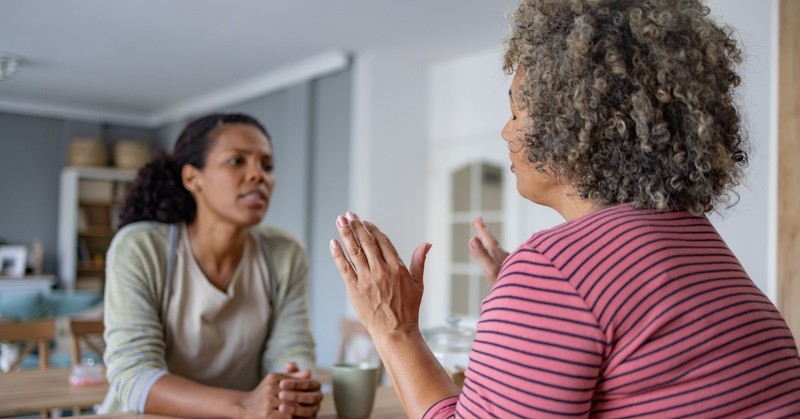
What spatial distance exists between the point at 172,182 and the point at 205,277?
0.30m

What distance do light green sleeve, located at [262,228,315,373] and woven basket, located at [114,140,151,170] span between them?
6.17 metres

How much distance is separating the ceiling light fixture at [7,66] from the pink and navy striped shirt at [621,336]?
18.6 feet

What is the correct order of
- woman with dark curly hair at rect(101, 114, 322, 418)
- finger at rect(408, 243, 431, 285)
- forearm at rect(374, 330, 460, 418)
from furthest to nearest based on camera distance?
1. woman with dark curly hair at rect(101, 114, 322, 418)
2. finger at rect(408, 243, 431, 285)
3. forearm at rect(374, 330, 460, 418)

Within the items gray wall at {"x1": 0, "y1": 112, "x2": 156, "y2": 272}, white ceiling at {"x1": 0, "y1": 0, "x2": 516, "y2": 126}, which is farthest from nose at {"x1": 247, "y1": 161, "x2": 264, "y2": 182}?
gray wall at {"x1": 0, "y1": 112, "x2": 156, "y2": 272}

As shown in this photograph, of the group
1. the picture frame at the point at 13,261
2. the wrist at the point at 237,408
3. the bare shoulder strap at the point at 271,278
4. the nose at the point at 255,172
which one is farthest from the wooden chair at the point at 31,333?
the picture frame at the point at 13,261

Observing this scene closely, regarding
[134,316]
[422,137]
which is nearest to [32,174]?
[422,137]

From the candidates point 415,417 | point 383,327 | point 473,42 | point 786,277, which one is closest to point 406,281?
point 383,327

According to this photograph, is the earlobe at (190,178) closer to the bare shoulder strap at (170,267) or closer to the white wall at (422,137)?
the bare shoulder strap at (170,267)

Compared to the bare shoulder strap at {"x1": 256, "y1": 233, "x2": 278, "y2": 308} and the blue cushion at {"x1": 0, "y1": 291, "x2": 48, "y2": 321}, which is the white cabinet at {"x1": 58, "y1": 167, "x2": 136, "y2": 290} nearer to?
the blue cushion at {"x1": 0, "y1": 291, "x2": 48, "y2": 321}

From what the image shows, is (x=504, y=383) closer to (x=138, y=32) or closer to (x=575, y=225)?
(x=575, y=225)

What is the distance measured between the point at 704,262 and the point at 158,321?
1.28m

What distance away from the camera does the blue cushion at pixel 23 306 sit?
519 cm

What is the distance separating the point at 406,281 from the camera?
104 cm

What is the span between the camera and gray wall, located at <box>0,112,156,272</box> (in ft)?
24.5
